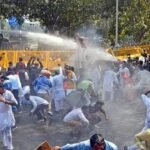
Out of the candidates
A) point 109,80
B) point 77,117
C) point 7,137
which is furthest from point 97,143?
point 109,80

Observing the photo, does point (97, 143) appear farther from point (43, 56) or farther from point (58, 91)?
point (43, 56)

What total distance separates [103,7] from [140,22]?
4549 mm

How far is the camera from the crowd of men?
34.5 feet

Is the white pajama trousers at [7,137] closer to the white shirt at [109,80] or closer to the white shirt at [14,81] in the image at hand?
the white shirt at [14,81]

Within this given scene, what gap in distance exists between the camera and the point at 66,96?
15.0 meters

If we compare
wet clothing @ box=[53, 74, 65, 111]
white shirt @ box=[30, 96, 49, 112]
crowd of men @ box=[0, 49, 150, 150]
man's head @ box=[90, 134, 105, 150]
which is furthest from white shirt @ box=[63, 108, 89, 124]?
man's head @ box=[90, 134, 105, 150]

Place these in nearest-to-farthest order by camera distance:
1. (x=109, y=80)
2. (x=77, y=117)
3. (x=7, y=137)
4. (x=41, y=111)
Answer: (x=7, y=137)
(x=77, y=117)
(x=41, y=111)
(x=109, y=80)

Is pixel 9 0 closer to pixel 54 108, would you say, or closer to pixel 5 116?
pixel 54 108

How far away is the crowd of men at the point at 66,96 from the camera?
10523 millimetres

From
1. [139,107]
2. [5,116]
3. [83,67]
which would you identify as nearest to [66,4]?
[83,67]

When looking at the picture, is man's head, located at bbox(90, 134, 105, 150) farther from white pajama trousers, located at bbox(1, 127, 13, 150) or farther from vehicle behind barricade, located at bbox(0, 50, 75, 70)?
vehicle behind barricade, located at bbox(0, 50, 75, 70)

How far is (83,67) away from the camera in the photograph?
2083 centimetres

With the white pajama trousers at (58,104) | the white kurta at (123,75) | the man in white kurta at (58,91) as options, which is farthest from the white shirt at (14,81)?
the white kurta at (123,75)

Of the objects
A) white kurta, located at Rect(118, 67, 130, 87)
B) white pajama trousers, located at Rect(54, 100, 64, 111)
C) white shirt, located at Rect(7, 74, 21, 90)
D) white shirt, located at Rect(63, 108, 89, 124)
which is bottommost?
white pajama trousers, located at Rect(54, 100, 64, 111)
